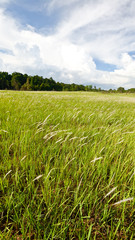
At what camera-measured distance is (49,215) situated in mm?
1001

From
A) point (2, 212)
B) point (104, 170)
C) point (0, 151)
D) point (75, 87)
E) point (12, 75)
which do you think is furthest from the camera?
point (75, 87)

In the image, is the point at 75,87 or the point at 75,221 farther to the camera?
the point at 75,87

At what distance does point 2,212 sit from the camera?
0.99 metres

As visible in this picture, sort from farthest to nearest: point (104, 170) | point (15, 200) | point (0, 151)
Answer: point (0, 151) < point (104, 170) < point (15, 200)

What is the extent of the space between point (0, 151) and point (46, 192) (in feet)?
3.12

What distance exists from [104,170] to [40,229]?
0.81m

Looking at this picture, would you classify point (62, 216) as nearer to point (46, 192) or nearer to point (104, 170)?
point (46, 192)

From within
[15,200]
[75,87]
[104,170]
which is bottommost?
[15,200]

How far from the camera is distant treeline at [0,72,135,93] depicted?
80062mm

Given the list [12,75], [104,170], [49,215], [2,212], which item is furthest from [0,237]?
[12,75]

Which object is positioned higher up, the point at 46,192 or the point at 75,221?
the point at 46,192

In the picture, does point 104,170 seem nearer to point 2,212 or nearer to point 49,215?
point 49,215

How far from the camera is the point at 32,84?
280 ft

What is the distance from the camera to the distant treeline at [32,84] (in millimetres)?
80062
